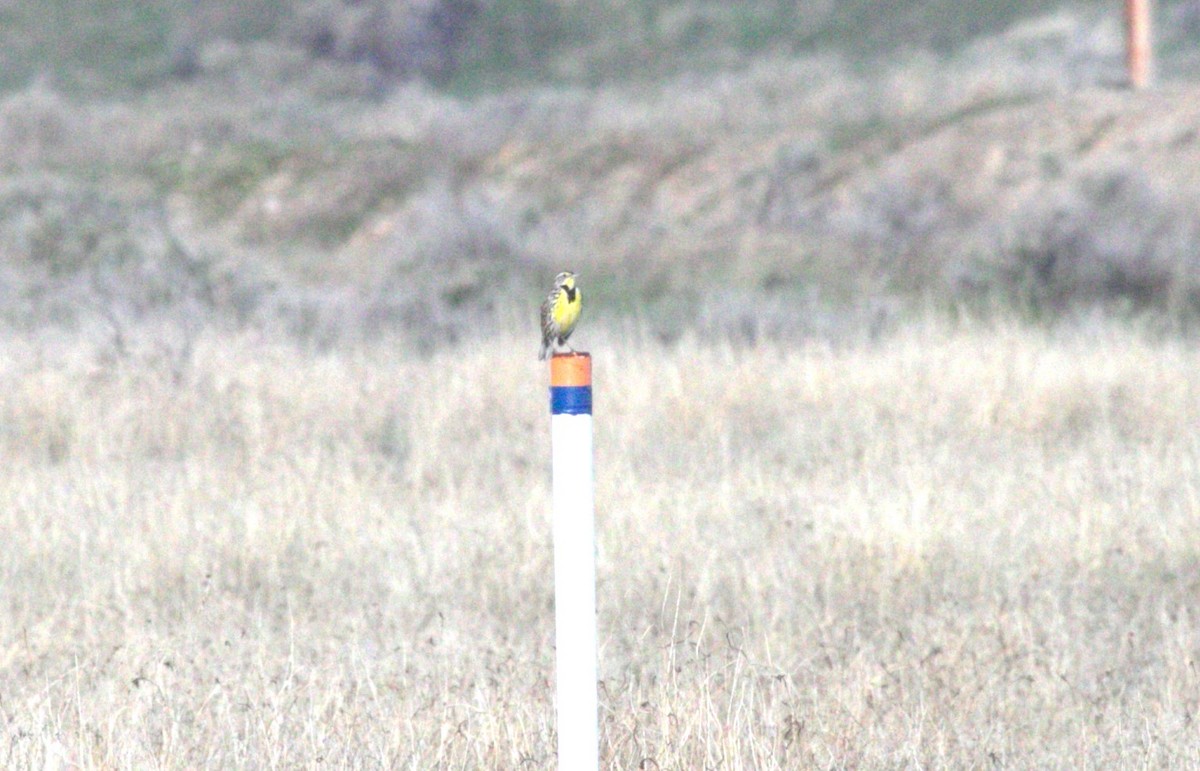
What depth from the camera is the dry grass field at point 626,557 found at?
4.87 metres

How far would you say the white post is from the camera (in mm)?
3828

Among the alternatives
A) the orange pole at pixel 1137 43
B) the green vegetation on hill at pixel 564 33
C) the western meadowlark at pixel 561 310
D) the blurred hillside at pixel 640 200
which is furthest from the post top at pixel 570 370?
the green vegetation on hill at pixel 564 33

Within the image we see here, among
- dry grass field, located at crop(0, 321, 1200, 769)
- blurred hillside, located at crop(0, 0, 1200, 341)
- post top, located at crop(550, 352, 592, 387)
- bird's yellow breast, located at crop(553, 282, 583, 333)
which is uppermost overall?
blurred hillside, located at crop(0, 0, 1200, 341)

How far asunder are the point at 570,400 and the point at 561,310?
2.72ft

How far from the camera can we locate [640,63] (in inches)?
2057

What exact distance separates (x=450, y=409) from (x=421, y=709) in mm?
5471

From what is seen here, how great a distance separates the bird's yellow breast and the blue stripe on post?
727mm

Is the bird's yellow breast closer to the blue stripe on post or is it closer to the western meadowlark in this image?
the western meadowlark

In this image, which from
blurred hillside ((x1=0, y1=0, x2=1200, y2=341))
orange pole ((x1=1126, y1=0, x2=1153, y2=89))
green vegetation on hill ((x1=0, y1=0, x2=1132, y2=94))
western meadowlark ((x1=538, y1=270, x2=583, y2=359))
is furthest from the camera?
green vegetation on hill ((x1=0, y1=0, x2=1132, y2=94))

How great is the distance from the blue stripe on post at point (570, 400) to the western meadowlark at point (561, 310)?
0.64 metres

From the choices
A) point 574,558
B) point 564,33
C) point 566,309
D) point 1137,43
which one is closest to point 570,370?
point 574,558

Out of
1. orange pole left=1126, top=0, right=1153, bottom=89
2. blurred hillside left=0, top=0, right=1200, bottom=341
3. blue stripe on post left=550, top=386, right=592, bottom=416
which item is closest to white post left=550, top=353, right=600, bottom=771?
blue stripe on post left=550, top=386, right=592, bottom=416

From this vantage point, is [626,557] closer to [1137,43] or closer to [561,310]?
[561,310]

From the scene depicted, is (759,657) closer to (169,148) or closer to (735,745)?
(735,745)
